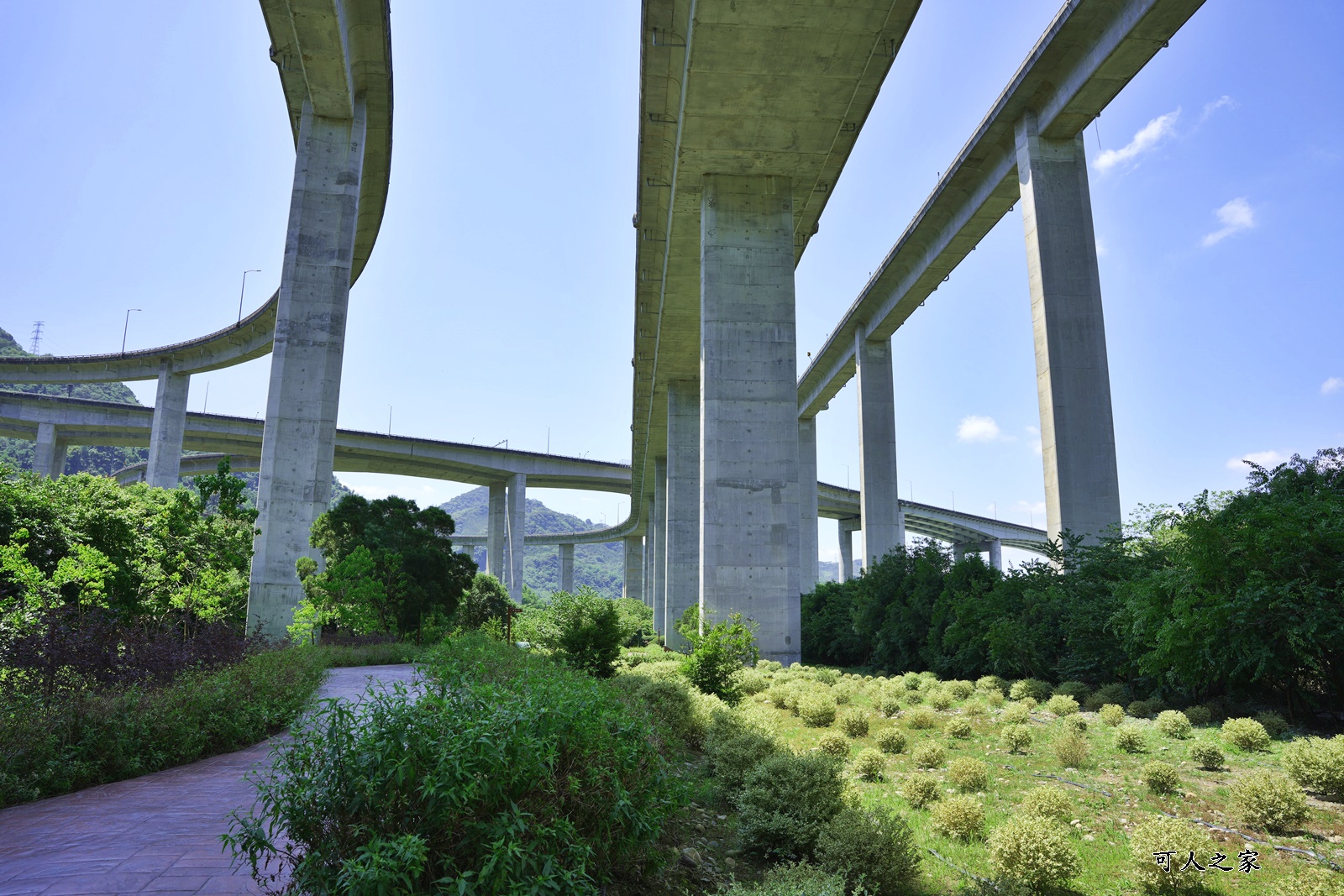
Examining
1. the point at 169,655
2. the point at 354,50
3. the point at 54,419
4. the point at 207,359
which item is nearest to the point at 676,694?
the point at 169,655

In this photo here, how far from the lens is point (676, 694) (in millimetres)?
11812

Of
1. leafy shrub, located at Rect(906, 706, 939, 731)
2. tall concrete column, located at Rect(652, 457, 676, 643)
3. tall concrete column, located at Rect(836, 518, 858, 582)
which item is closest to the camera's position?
leafy shrub, located at Rect(906, 706, 939, 731)

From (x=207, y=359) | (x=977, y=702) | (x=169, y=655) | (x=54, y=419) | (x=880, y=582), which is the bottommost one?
(x=977, y=702)

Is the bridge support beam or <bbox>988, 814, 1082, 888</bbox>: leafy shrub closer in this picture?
<bbox>988, 814, 1082, 888</bbox>: leafy shrub

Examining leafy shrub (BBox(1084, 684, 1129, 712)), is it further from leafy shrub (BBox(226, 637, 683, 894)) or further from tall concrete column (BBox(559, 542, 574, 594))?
tall concrete column (BBox(559, 542, 574, 594))

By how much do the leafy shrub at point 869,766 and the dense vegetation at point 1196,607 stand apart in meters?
4.54

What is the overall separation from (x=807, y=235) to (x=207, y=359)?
3808cm

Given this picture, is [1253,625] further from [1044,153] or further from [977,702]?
[1044,153]

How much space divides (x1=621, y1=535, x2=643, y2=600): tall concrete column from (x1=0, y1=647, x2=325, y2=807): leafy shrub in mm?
75376

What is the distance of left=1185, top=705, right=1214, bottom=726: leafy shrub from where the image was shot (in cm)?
1023

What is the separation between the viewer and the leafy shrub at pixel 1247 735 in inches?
336

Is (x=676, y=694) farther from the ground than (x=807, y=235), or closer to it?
closer to it

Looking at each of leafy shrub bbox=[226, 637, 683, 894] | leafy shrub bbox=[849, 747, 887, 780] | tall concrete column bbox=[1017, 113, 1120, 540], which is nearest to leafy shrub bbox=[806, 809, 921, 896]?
leafy shrub bbox=[226, 637, 683, 894]

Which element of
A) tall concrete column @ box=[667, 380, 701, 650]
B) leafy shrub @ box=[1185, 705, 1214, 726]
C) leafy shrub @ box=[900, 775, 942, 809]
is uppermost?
tall concrete column @ box=[667, 380, 701, 650]
